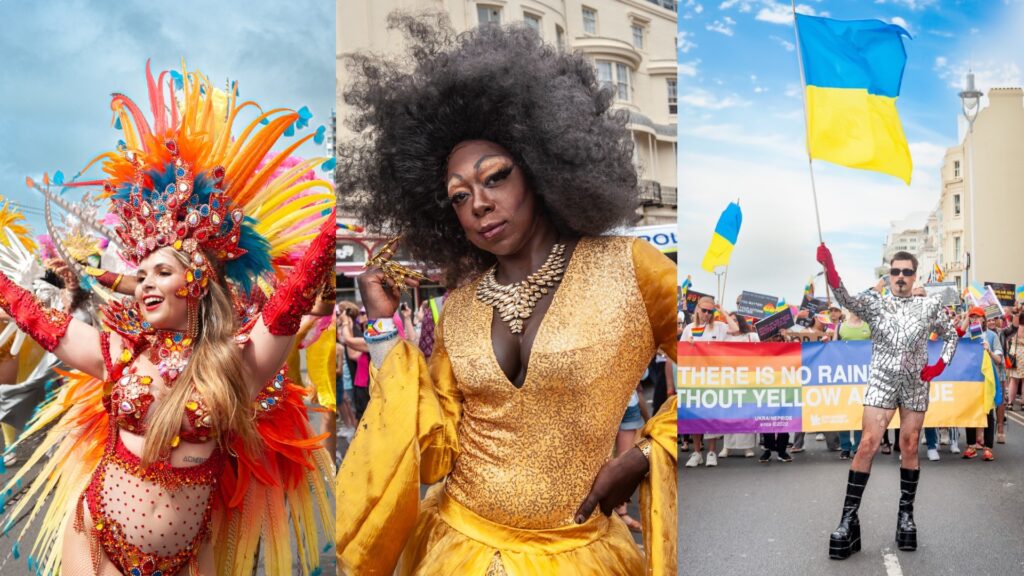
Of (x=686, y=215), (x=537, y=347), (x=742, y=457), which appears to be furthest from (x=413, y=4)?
(x=742, y=457)

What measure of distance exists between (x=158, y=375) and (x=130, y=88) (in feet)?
4.55

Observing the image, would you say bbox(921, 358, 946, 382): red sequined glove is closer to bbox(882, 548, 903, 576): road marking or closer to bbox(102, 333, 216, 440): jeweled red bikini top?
bbox(882, 548, 903, 576): road marking

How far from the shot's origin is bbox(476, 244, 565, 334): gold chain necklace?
1.90 metres

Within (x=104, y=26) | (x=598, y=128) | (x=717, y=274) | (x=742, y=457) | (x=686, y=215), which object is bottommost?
(x=742, y=457)

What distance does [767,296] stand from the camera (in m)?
3.07

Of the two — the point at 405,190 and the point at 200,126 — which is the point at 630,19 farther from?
the point at 200,126

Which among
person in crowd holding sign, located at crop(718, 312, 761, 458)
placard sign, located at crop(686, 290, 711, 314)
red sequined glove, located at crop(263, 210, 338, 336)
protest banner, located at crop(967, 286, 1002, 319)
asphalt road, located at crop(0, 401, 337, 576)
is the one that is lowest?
asphalt road, located at crop(0, 401, 337, 576)

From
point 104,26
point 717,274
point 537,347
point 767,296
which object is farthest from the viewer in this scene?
point 104,26

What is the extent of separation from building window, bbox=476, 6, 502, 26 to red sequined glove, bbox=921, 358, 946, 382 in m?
2.17

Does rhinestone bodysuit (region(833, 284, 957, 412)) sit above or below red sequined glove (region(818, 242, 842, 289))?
below

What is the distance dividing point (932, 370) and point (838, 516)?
65cm

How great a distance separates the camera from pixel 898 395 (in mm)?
3203

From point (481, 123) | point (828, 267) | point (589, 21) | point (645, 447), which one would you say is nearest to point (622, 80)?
point (589, 21)

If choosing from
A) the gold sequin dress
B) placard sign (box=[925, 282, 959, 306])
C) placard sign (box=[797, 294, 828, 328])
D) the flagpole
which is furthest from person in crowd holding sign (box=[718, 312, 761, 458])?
the gold sequin dress
